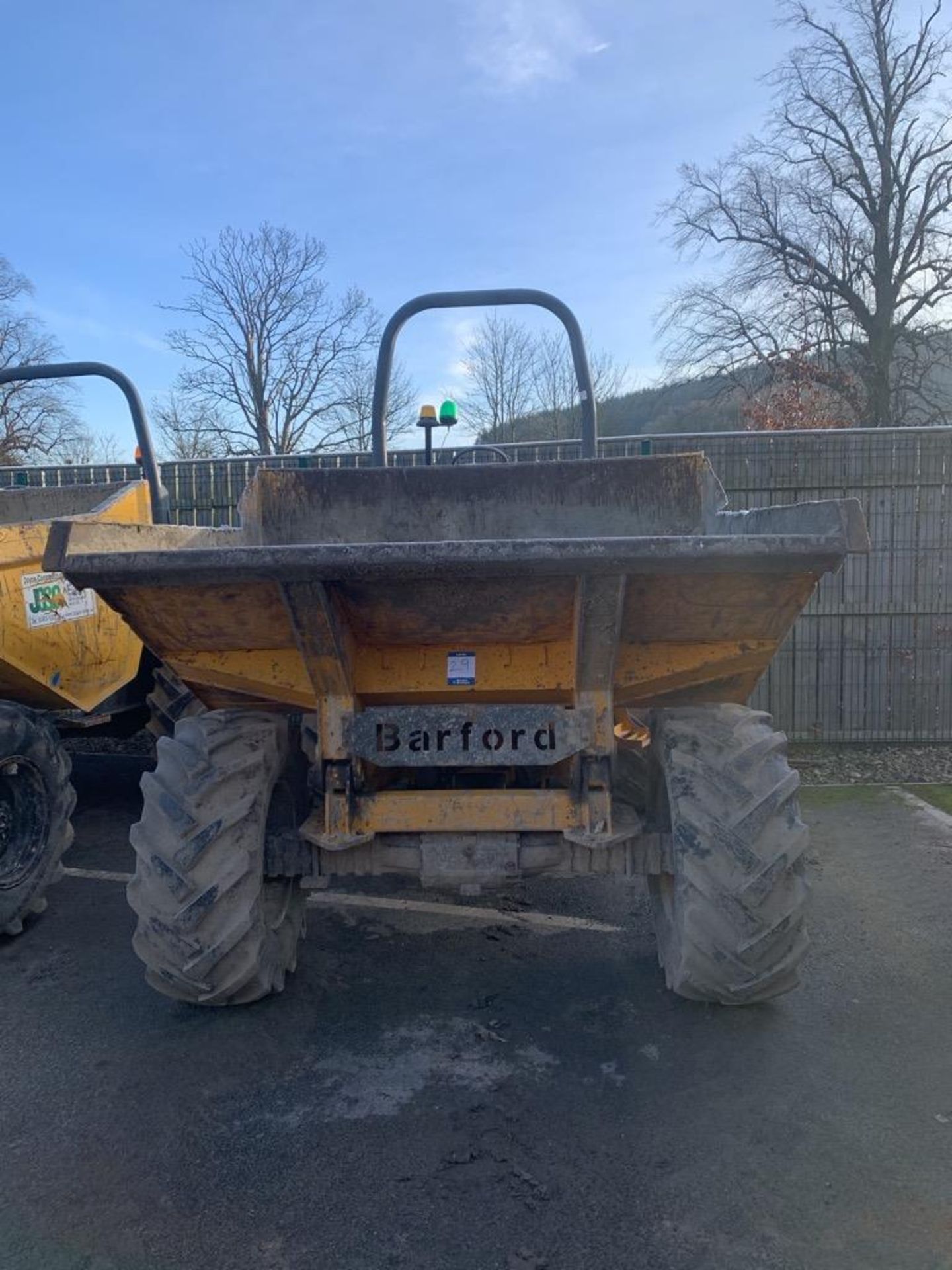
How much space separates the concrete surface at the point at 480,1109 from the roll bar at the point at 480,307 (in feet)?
7.64

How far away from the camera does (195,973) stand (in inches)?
127

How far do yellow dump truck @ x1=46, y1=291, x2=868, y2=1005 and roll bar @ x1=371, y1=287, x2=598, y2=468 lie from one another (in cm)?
132

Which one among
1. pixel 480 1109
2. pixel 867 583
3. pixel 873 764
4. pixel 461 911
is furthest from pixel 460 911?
pixel 867 583

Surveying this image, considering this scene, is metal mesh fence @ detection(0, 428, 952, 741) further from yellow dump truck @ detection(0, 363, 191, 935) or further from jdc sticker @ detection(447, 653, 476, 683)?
jdc sticker @ detection(447, 653, 476, 683)

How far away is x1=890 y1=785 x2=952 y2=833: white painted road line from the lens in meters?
5.88

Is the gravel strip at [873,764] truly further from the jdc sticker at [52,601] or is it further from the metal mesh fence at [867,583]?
the jdc sticker at [52,601]

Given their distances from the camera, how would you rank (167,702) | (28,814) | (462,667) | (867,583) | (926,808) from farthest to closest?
(867,583) → (926,808) → (167,702) → (28,814) → (462,667)

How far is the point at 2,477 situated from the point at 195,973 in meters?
8.33

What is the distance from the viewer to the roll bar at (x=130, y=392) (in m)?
5.41

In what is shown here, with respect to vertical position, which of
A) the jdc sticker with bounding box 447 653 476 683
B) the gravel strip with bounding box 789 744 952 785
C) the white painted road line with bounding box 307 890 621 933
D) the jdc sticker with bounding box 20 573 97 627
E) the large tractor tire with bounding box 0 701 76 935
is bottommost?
the white painted road line with bounding box 307 890 621 933

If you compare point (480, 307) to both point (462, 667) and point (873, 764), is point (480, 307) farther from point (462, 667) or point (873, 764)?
point (873, 764)

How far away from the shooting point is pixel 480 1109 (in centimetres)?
297

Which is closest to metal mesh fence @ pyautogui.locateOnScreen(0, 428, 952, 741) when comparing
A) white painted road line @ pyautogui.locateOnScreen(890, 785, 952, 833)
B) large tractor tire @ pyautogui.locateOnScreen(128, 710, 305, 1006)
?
white painted road line @ pyautogui.locateOnScreen(890, 785, 952, 833)

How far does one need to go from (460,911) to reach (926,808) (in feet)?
11.1
